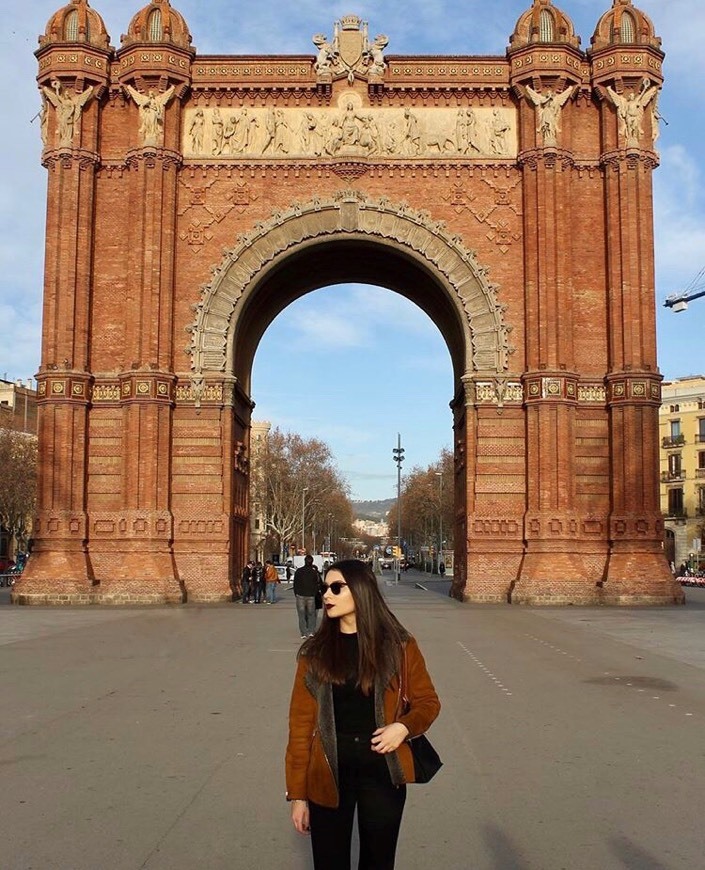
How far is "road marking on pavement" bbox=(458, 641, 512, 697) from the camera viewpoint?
1360 cm

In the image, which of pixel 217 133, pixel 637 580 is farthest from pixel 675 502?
pixel 217 133

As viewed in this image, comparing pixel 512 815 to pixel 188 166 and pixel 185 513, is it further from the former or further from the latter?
pixel 188 166

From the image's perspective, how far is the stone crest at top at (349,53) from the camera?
35781 millimetres

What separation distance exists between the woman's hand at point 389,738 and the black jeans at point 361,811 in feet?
0.27

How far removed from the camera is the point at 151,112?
3472 cm

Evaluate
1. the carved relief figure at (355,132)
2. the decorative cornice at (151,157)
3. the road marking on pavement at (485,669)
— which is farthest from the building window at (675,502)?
the road marking on pavement at (485,669)

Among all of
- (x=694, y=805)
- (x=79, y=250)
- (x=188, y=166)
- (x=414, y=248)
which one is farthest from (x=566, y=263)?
(x=694, y=805)

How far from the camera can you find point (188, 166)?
117ft

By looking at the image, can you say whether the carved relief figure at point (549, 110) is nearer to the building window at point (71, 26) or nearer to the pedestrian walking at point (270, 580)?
the building window at point (71, 26)

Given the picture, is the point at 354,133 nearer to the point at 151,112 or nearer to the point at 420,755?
the point at 151,112

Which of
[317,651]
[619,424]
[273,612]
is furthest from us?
[619,424]

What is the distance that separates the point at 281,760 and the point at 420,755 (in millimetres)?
5055

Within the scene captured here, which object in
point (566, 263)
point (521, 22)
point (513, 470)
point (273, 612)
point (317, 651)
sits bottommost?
point (273, 612)

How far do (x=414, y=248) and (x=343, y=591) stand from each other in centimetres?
3182
